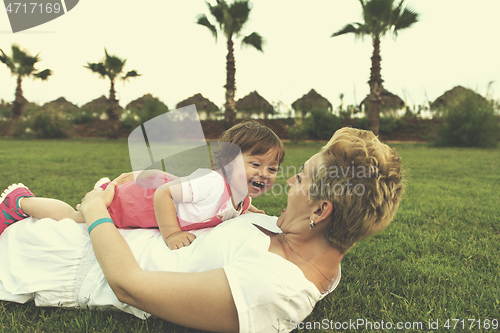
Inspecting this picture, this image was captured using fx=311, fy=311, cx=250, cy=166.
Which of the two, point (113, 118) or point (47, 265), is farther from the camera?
point (113, 118)

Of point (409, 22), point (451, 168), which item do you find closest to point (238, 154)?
point (451, 168)

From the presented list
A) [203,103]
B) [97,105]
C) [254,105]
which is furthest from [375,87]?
[97,105]

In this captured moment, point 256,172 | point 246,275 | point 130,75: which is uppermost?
point 130,75

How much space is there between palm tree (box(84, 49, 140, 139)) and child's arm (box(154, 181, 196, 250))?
62.0ft

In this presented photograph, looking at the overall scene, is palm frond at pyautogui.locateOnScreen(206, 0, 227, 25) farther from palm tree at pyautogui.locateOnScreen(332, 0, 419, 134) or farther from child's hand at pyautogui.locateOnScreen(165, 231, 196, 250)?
child's hand at pyautogui.locateOnScreen(165, 231, 196, 250)

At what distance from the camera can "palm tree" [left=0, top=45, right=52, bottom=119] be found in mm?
21531

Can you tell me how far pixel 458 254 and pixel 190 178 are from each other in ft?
6.95

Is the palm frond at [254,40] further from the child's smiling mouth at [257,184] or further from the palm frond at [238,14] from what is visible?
the child's smiling mouth at [257,184]

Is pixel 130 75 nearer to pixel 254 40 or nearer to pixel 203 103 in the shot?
pixel 203 103

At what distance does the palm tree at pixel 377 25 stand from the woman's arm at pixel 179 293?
46.7 feet

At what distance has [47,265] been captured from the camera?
4.78 ft

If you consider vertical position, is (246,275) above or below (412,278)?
above

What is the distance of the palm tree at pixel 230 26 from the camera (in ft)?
50.3

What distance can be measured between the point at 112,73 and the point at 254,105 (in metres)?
10.1
